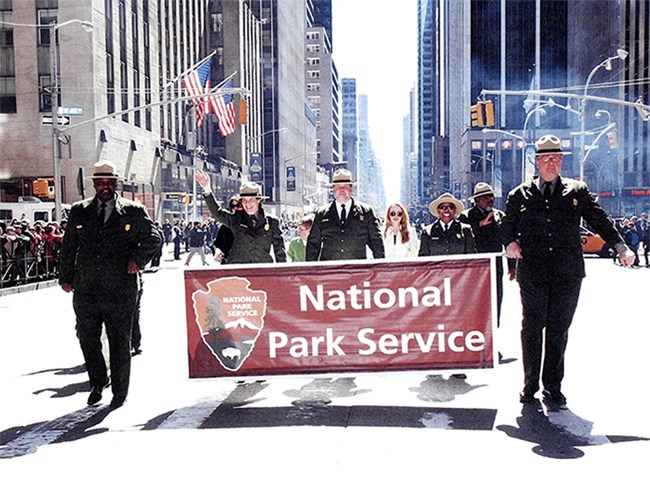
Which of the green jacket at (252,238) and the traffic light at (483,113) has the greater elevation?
the traffic light at (483,113)

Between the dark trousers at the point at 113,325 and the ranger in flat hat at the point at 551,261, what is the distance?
3.49m

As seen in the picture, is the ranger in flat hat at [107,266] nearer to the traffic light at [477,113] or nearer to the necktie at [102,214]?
the necktie at [102,214]

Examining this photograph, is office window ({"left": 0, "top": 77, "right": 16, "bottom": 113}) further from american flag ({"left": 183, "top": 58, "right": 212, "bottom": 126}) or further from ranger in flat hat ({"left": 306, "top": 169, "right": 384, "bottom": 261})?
ranger in flat hat ({"left": 306, "top": 169, "right": 384, "bottom": 261})

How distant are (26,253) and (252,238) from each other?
46.0ft

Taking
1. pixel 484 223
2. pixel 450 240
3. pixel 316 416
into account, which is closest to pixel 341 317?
pixel 316 416

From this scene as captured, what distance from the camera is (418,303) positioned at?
21.4 ft

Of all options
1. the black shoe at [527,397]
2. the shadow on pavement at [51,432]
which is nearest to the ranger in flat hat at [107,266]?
the shadow on pavement at [51,432]

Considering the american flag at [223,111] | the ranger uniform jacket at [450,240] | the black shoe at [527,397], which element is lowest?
the black shoe at [527,397]

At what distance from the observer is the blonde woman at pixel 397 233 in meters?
8.95

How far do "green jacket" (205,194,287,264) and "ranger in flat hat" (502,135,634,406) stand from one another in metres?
2.76

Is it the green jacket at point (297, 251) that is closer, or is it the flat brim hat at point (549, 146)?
the flat brim hat at point (549, 146)

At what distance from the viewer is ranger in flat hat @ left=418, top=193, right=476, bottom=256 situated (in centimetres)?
827

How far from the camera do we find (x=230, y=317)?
6.55 m

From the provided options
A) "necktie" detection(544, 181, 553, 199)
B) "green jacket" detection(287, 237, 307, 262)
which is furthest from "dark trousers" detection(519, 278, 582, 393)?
"green jacket" detection(287, 237, 307, 262)
